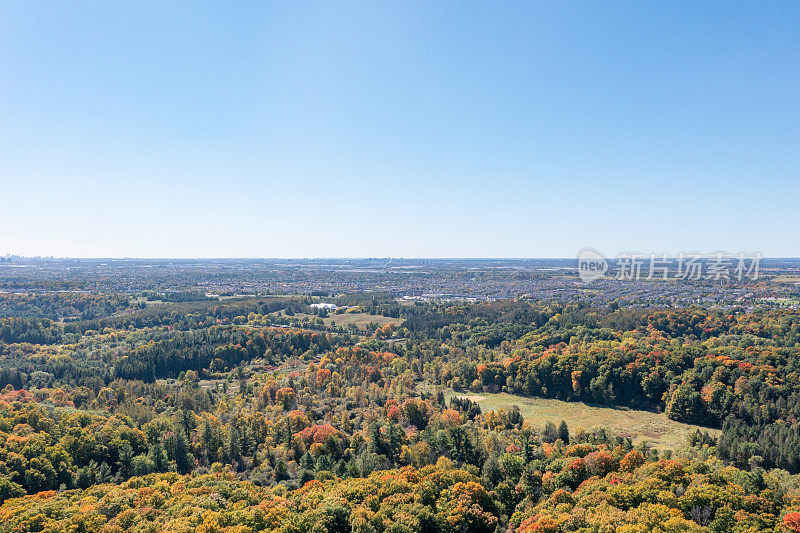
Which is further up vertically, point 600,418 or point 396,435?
point 396,435

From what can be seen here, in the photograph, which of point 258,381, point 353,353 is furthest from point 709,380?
point 258,381

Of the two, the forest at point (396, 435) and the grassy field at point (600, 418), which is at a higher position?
the forest at point (396, 435)

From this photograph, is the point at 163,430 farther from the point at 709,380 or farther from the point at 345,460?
the point at 709,380

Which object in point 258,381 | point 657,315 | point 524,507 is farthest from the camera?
point 657,315

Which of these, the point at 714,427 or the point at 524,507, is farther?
the point at 714,427

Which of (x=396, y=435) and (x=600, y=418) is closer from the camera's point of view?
(x=396, y=435)
